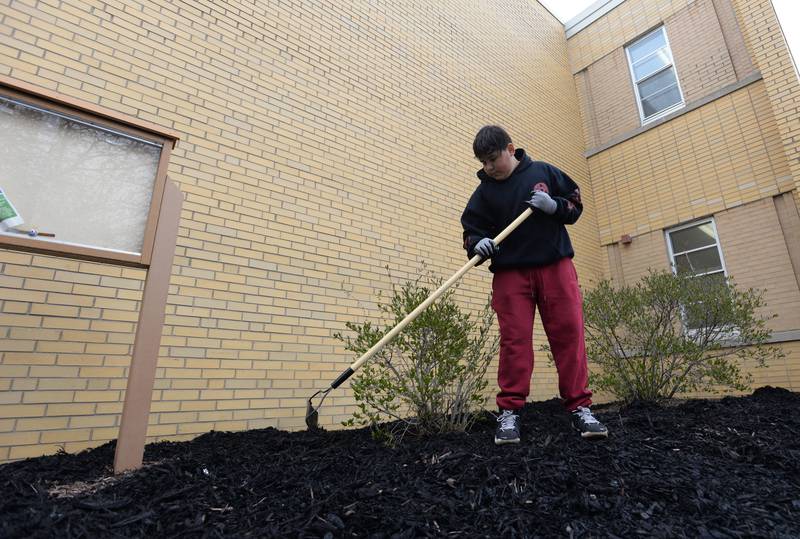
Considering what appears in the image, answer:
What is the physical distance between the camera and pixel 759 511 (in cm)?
158

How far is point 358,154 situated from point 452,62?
2887 millimetres

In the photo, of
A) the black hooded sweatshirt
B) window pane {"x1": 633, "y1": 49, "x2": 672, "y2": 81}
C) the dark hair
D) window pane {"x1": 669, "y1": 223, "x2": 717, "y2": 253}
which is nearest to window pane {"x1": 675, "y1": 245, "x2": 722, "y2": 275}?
window pane {"x1": 669, "y1": 223, "x2": 717, "y2": 253}

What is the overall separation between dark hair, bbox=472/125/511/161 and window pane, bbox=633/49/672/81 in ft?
24.9

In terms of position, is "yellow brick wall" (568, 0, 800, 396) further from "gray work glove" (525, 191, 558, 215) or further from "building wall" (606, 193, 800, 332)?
"gray work glove" (525, 191, 558, 215)

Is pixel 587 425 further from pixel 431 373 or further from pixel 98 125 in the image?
pixel 98 125

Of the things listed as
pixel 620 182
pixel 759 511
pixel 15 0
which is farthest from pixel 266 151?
pixel 620 182

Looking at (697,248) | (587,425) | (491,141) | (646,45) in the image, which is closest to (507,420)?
(587,425)

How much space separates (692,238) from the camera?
7.27 meters

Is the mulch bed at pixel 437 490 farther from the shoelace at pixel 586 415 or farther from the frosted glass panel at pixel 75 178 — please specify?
the frosted glass panel at pixel 75 178

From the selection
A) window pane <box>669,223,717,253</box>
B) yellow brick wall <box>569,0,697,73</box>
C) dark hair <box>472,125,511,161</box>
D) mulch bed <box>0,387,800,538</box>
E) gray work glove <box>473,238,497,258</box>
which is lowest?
mulch bed <box>0,387,800,538</box>

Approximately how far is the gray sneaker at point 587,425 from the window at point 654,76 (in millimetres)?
7564

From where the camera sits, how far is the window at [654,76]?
8.08 meters

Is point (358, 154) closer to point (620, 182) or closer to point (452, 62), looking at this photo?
point (452, 62)

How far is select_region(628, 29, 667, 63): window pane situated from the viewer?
8469mm
